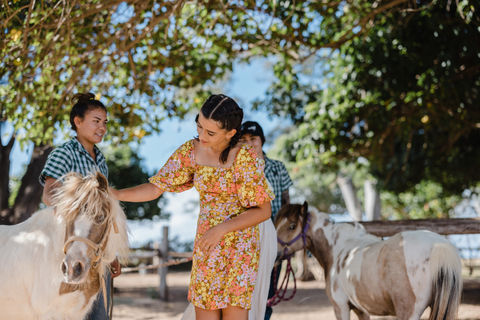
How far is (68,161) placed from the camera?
10.4 feet

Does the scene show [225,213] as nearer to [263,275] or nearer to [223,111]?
[223,111]

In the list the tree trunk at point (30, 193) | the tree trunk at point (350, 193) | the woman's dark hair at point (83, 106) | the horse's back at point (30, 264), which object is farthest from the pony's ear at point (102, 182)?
the tree trunk at point (350, 193)

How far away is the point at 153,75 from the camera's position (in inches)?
300

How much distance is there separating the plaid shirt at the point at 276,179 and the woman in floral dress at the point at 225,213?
197 centimetres

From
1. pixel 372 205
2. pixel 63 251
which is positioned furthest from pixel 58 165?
pixel 372 205

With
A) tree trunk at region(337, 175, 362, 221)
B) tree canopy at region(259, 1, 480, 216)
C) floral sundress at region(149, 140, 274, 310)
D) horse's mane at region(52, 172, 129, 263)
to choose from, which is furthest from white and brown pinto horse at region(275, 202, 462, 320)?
tree trunk at region(337, 175, 362, 221)

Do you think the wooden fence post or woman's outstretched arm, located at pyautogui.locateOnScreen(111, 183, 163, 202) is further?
the wooden fence post

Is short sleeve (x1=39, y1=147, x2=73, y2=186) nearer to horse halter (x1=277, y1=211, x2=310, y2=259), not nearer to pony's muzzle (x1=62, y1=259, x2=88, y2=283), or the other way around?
pony's muzzle (x1=62, y1=259, x2=88, y2=283)

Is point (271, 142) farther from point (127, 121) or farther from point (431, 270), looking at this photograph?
point (431, 270)

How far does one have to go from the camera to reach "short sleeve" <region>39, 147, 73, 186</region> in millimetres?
3049

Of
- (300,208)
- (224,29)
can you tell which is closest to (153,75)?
(224,29)

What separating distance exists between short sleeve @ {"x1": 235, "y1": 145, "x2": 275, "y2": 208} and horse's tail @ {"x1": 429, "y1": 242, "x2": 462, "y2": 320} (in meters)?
1.93

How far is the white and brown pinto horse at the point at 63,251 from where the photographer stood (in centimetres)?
272

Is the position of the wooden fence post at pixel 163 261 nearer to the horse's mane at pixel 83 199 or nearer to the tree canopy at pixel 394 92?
the tree canopy at pixel 394 92
